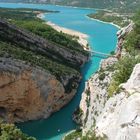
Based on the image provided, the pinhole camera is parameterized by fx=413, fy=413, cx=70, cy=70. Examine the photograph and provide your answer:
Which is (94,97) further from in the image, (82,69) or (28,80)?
(82,69)

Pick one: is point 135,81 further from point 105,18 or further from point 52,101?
point 105,18

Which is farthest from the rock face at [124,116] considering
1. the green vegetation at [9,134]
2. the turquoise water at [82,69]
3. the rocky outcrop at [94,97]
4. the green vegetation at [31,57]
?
the green vegetation at [31,57]

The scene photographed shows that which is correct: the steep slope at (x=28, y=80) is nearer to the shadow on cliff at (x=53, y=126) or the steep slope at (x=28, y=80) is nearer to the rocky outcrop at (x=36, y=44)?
the rocky outcrop at (x=36, y=44)

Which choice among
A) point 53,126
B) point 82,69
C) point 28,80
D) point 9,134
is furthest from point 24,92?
point 82,69

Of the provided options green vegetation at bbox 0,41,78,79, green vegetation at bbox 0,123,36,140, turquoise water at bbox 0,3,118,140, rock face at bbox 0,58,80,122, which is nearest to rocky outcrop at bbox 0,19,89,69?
green vegetation at bbox 0,41,78,79

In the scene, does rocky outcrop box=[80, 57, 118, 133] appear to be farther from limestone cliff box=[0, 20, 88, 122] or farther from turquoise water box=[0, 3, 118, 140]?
limestone cliff box=[0, 20, 88, 122]
